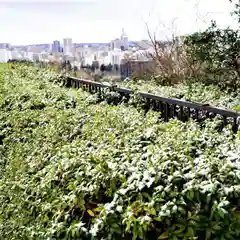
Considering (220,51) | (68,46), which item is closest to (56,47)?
(68,46)

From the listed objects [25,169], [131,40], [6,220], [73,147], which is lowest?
[6,220]

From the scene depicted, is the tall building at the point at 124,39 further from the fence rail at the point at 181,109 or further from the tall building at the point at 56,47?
the fence rail at the point at 181,109

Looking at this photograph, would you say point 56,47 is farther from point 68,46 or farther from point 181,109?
point 181,109

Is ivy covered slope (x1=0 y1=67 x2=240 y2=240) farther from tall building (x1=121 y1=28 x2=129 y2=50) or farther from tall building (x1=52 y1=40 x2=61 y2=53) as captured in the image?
tall building (x1=52 y1=40 x2=61 y2=53)

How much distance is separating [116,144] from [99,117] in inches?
31.4

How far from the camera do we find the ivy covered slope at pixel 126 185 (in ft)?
5.23

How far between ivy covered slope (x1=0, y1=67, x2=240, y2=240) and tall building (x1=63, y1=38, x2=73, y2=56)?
971cm

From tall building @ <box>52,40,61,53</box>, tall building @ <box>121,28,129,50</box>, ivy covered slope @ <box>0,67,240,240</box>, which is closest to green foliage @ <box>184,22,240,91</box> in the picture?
tall building @ <box>121,28,129,50</box>

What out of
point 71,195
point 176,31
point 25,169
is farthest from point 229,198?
point 176,31

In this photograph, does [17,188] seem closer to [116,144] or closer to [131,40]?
[116,144]

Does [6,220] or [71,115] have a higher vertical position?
[71,115]

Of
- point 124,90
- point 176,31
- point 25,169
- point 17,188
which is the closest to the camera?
point 17,188

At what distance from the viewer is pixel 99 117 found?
3.13m

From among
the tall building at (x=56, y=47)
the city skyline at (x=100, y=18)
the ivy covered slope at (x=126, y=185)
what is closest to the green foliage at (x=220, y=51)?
the city skyline at (x=100, y=18)
